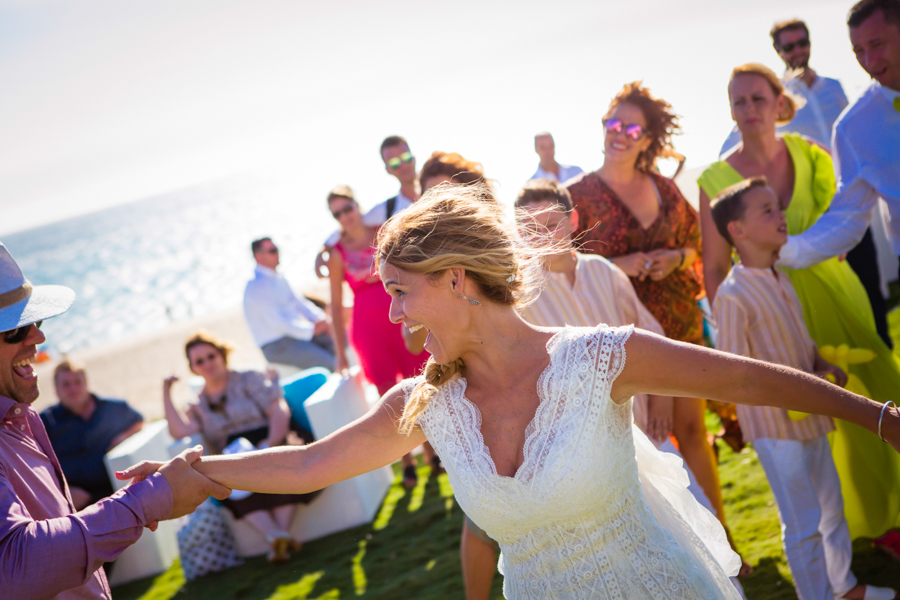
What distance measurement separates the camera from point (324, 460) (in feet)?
7.03

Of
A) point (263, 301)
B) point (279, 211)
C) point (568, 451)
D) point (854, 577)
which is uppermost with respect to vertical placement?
point (279, 211)

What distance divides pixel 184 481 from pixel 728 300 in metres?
2.31

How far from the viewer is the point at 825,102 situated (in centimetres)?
541

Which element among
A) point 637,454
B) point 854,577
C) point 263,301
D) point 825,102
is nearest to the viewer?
point 637,454

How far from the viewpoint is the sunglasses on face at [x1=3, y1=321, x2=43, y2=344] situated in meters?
2.05

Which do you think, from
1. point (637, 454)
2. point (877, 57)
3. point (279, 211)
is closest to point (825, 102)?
point (877, 57)

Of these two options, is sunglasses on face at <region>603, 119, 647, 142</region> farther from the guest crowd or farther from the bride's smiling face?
the bride's smiling face

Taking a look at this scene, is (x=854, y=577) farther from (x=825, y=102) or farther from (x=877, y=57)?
(x=825, y=102)

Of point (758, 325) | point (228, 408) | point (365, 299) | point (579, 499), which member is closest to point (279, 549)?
point (228, 408)

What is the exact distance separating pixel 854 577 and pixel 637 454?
1.51m

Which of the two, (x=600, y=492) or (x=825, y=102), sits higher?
(x=825, y=102)

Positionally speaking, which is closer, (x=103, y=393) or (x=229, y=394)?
(x=229, y=394)

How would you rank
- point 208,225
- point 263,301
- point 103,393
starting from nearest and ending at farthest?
point 263,301 → point 103,393 → point 208,225

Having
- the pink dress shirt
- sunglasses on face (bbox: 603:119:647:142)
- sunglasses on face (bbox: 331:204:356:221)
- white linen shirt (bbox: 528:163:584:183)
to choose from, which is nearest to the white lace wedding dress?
the pink dress shirt
